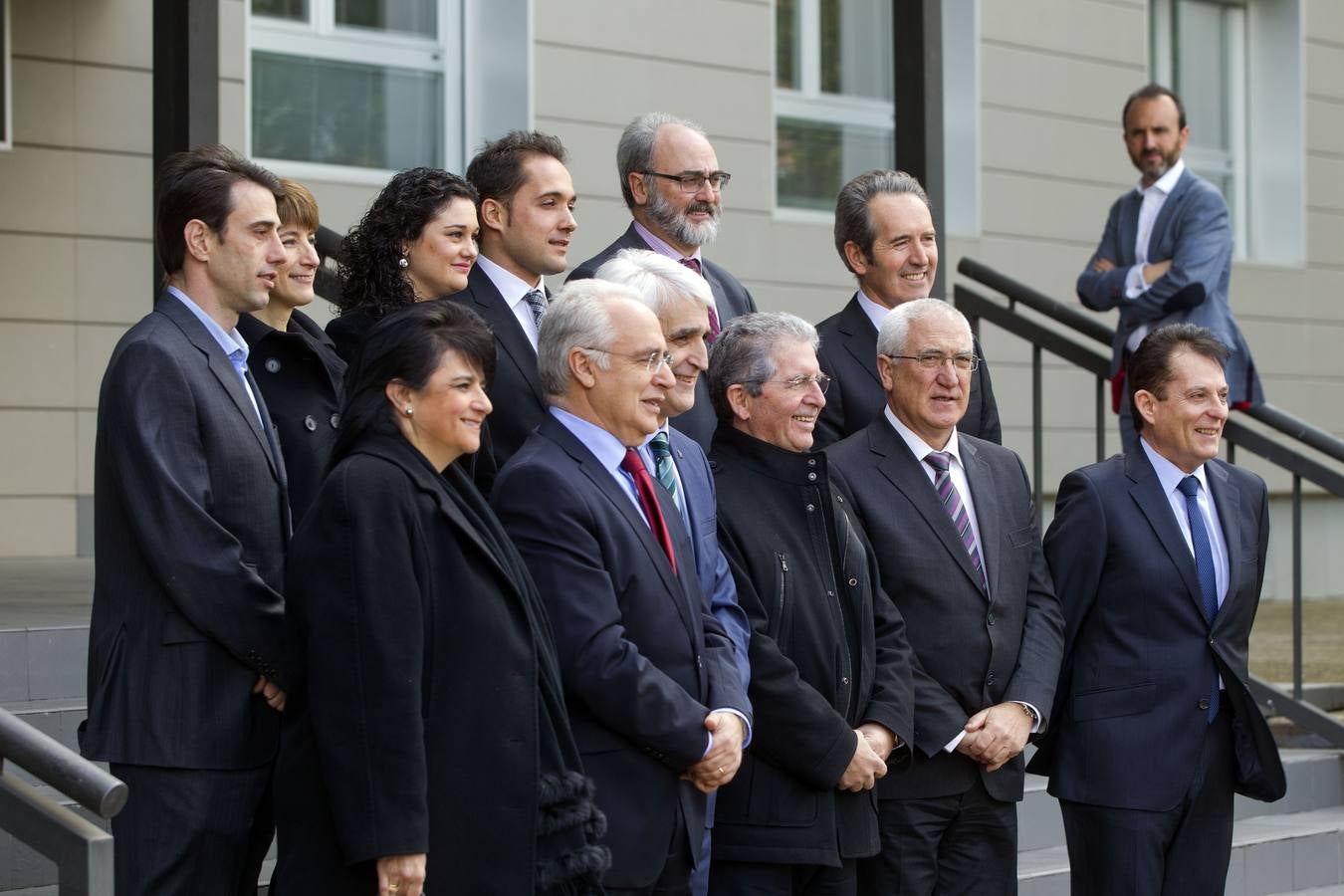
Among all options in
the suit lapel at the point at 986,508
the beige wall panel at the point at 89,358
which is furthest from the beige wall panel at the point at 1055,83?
the suit lapel at the point at 986,508

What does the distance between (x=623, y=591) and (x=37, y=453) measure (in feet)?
15.4

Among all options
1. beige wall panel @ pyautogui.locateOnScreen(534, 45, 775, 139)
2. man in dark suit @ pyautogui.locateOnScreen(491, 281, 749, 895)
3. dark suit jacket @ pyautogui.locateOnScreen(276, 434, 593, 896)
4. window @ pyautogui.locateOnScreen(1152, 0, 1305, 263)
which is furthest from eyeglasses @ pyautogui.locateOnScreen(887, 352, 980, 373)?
window @ pyautogui.locateOnScreen(1152, 0, 1305, 263)

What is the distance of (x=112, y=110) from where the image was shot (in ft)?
25.0

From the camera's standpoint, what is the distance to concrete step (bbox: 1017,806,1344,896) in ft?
18.0

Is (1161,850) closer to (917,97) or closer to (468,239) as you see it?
(468,239)

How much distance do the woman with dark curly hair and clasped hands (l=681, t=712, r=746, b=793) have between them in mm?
1101

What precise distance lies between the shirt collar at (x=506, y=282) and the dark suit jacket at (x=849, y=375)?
78 centimetres

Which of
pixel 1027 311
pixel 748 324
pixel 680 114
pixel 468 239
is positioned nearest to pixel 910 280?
pixel 748 324

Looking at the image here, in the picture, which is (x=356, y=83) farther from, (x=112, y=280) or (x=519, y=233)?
(x=519, y=233)

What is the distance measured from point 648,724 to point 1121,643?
1.58 m

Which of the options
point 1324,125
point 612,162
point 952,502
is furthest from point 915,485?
point 1324,125

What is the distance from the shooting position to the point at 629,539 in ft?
11.3

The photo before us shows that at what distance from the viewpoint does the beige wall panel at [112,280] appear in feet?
24.8

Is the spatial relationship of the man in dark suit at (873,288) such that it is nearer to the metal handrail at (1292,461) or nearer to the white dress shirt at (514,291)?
the white dress shirt at (514,291)
